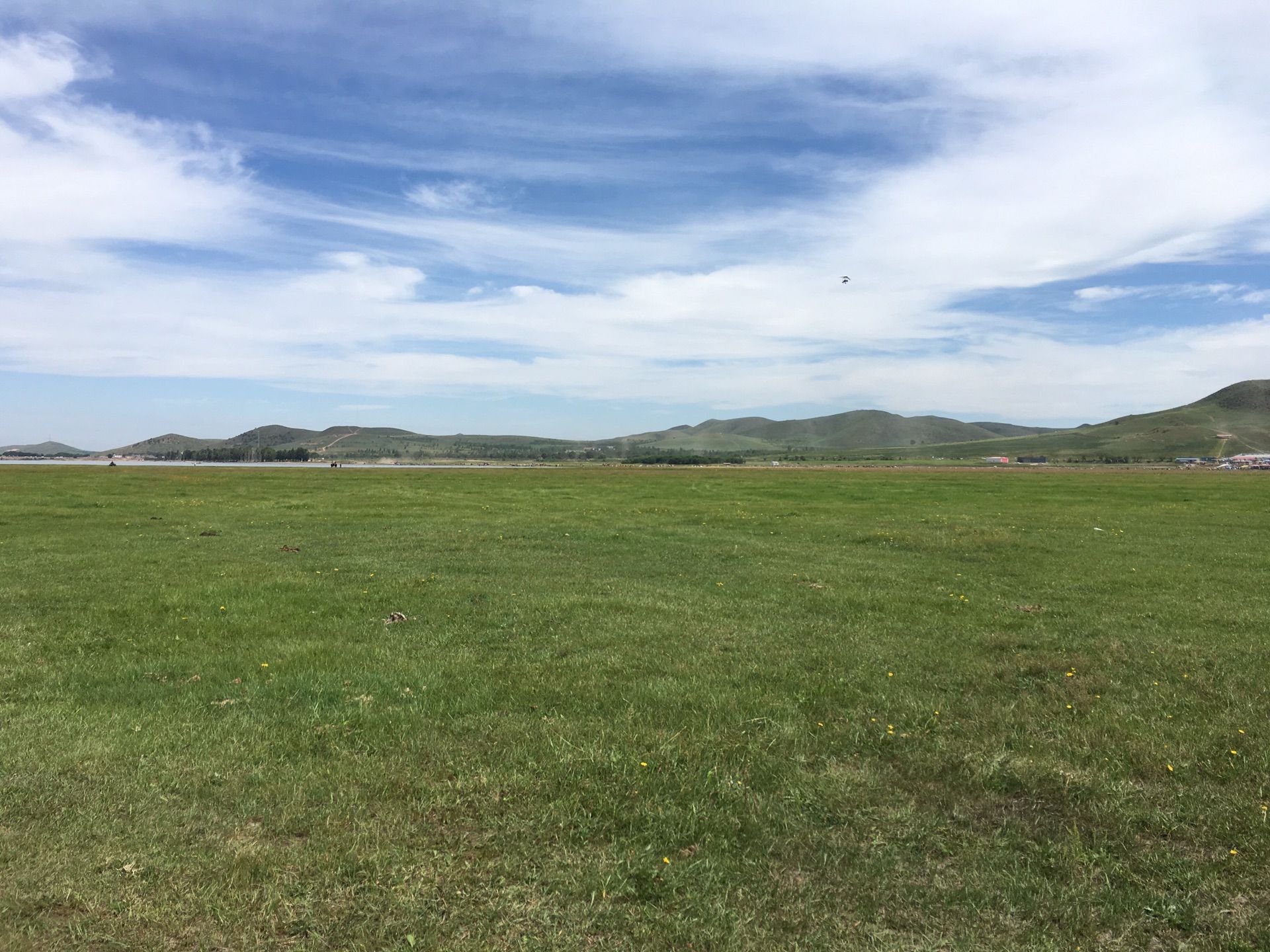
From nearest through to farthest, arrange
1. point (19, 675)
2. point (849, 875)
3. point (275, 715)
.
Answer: point (849, 875), point (275, 715), point (19, 675)

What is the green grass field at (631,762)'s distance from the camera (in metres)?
5.90

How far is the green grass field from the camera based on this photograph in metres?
5.90

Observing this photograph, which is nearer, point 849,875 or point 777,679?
point 849,875

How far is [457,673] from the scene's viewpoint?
1184 cm

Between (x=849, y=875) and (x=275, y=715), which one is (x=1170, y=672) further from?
(x=275, y=715)

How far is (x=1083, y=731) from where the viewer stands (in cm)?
958

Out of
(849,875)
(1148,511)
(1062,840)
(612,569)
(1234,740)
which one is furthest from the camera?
(1148,511)

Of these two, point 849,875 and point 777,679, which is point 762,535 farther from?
point 849,875

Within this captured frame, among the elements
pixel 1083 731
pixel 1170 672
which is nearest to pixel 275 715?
Result: pixel 1083 731

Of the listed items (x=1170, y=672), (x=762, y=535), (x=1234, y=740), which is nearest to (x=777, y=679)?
(x=1234, y=740)

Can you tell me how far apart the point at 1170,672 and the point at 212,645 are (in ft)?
56.1

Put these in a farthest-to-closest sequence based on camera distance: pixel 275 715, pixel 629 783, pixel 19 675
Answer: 1. pixel 19 675
2. pixel 275 715
3. pixel 629 783

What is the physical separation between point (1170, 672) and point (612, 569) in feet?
47.0

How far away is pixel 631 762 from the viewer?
28.2 ft
